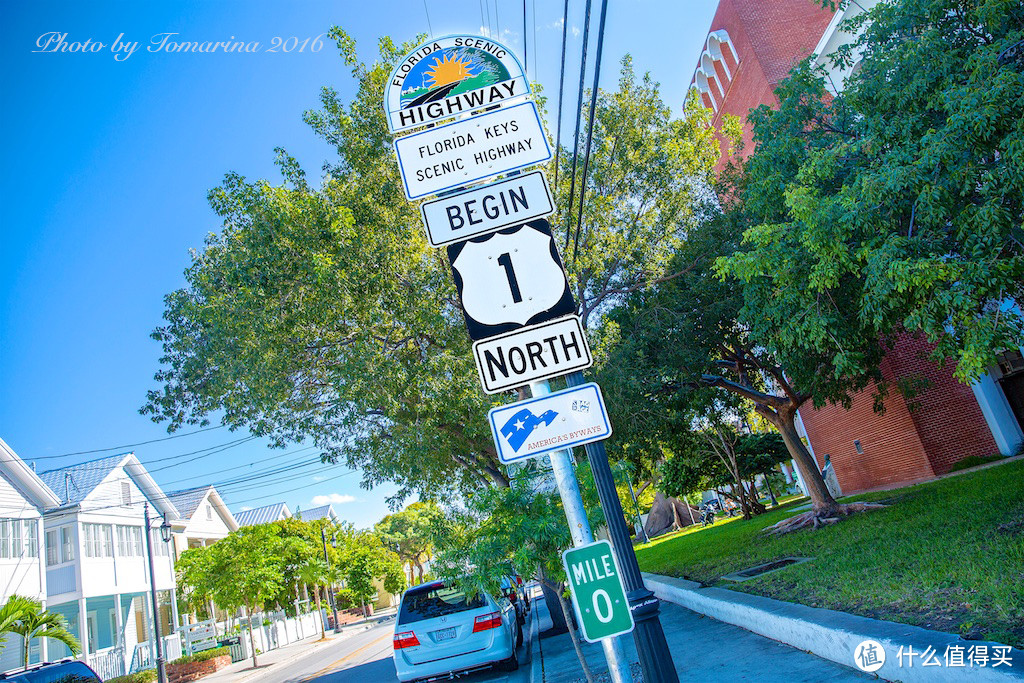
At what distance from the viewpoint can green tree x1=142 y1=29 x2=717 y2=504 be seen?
11.8 metres

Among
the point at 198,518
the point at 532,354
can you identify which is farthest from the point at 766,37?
the point at 198,518

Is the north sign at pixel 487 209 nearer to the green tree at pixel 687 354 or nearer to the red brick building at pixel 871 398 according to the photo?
the green tree at pixel 687 354

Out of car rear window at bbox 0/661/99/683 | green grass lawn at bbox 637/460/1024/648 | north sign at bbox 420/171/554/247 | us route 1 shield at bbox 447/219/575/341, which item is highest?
north sign at bbox 420/171/554/247

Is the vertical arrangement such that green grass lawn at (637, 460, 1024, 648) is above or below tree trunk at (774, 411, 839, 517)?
below

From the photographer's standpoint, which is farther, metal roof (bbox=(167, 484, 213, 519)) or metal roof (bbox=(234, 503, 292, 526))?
metal roof (bbox=(234, 503, 292, 526))

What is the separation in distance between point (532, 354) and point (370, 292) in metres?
9.10

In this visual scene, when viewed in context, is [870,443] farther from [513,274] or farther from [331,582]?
[331,582]

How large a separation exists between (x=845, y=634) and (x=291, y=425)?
457 inches

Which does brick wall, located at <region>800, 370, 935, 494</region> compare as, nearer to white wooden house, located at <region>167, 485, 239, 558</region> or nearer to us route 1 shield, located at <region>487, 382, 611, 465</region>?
us route 1 shield, located at <region>487, 382, 611, 465</region>

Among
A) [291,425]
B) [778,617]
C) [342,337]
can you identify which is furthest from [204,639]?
[778,617]

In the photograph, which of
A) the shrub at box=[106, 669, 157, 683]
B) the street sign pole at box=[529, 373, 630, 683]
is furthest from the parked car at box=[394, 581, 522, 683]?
the shrub at box=[106, 669, 157, 683]

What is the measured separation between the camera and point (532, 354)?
3463 mm

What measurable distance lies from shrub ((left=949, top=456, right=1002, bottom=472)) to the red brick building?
27 centimetres

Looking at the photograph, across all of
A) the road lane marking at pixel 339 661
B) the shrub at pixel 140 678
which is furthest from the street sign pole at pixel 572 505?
the shrub at pixel 140 678
